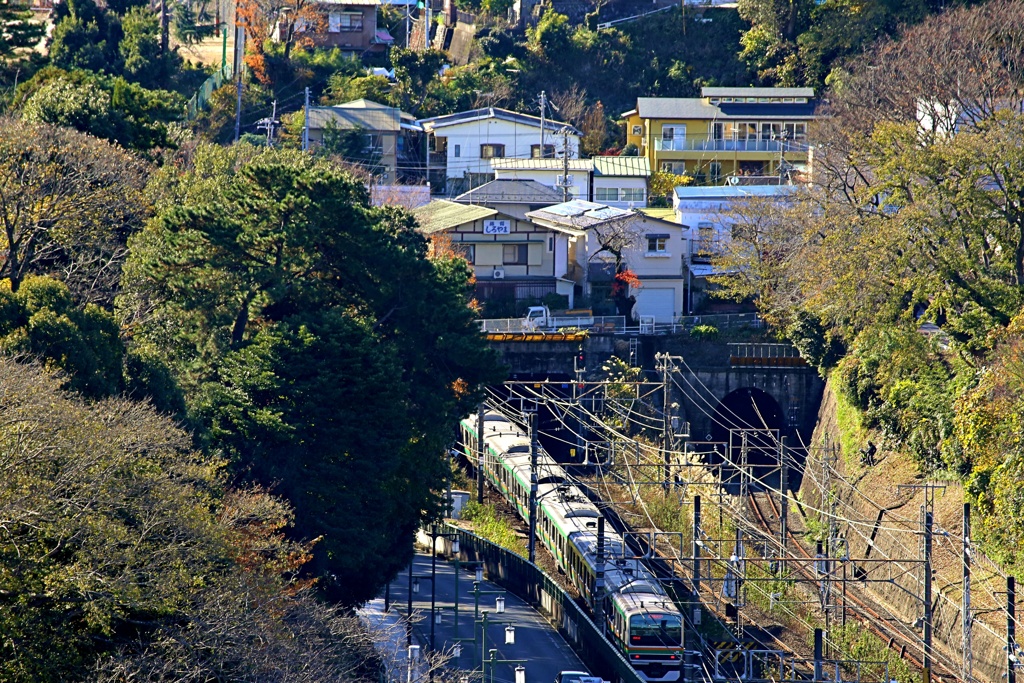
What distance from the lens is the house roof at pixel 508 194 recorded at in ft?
145

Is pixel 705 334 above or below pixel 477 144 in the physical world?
below

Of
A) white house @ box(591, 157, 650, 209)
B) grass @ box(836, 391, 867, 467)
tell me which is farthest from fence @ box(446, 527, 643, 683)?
white house @ box(591, 157, 650, 209)

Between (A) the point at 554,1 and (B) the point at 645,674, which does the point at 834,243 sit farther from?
(A) the point at 554,1

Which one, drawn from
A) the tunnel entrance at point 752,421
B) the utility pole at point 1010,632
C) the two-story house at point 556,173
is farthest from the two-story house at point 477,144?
the utility pole at point 1010,632

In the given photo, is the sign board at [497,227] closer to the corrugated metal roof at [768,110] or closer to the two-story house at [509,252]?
the two-story house at [509,252]

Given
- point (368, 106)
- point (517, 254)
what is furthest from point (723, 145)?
point (368, 106)

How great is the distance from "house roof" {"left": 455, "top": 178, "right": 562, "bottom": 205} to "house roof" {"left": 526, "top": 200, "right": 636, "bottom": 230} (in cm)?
90

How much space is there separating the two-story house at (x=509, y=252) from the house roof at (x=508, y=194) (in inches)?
35.4

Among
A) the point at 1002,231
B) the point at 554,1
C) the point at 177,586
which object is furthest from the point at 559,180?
the point at 177,586

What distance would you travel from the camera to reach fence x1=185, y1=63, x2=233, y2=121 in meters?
49.9

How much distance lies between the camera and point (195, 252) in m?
25.0

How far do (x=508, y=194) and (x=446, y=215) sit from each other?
2.35 metres

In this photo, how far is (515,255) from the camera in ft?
141

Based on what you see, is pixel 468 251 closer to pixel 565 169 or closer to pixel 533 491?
pixel 565 169
